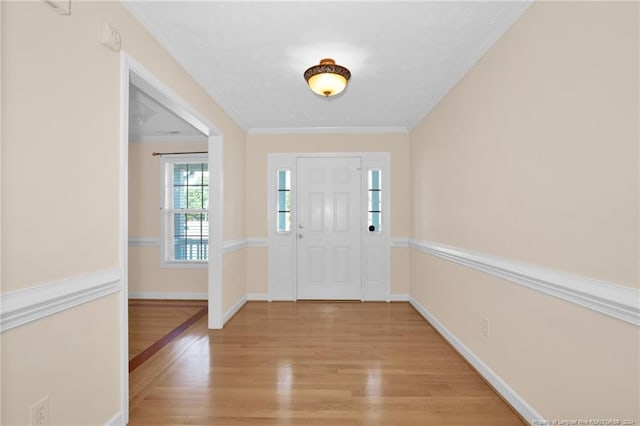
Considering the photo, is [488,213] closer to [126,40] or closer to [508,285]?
[508,285]

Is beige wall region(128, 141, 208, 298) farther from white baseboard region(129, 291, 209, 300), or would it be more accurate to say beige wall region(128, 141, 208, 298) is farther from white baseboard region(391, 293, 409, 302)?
white baseboard region(391, 293, 409, 302)

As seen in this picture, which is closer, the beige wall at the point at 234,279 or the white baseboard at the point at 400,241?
the beige wall at the point at 234,279

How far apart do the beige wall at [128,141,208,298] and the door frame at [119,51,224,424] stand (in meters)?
1.44

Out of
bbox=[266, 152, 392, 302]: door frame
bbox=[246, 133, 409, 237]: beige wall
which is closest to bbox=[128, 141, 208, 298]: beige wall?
bbox=[246, 133, 409, 237]: beige wall

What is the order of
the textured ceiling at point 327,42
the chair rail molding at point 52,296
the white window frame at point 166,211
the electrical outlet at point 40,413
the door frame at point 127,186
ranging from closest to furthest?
the chair rail molding at point 52,296 → the electrical outlet at point 40,413 → the door frame at point 127,186 → the textured ceiling at point 327,42 → the white window frame at point 166,211

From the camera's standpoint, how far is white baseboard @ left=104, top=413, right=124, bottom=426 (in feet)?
5.95

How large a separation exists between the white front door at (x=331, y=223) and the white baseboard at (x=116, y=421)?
3084 mm

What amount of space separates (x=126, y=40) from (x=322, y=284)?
3.79m

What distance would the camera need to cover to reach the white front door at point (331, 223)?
485 centimetres

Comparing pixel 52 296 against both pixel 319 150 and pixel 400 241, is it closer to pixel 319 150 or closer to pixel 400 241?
pixel 319 150

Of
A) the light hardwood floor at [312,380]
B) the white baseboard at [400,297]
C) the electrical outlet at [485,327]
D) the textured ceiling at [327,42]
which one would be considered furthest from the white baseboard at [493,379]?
the textured ceiling at [327,42]

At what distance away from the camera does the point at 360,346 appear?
10.2 ft

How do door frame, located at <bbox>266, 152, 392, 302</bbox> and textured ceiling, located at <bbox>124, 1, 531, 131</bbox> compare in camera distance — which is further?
door frame, located at <bbox>266, 152, 392, 302</bbox>

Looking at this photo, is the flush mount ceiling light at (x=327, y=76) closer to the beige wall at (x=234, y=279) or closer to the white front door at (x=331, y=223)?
the white front door at (x=331, y=223)
